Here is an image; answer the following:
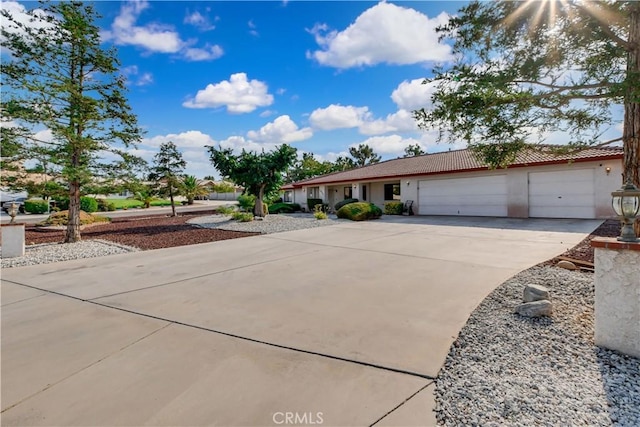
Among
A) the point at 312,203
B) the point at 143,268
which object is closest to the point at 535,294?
the point at 143,268

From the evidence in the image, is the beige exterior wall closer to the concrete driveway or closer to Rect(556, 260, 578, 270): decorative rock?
Rect(556, 260, 578, 270): decorative rock

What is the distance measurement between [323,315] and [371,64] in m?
12.1

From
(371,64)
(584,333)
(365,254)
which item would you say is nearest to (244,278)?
(365,254)

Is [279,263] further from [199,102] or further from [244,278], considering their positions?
[199,102]

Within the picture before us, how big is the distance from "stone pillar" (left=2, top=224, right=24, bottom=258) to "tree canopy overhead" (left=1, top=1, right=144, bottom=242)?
197 cm

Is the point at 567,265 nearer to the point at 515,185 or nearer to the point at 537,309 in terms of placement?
the point at 537,309

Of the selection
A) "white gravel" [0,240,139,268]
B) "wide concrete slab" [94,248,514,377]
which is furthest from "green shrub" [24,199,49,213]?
"wide concrete slab" [94,248,514,377]

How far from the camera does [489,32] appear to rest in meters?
4.32

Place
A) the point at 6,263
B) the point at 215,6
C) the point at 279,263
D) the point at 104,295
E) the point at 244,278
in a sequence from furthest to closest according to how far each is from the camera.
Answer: the point at 215,6 < the point at 6,263 < the point at 279,263 < the point at 244,278 < the point at 104,295

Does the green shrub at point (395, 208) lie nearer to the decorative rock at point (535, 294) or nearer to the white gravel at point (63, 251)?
the white gravel at point (63, 251)

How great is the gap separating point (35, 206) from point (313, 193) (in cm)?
2631

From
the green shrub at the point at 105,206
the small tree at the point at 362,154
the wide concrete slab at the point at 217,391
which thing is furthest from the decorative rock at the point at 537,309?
the small tree at the point at 362,154

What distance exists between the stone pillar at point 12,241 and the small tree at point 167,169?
14.4 metres

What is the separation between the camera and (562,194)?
44.5 ft
